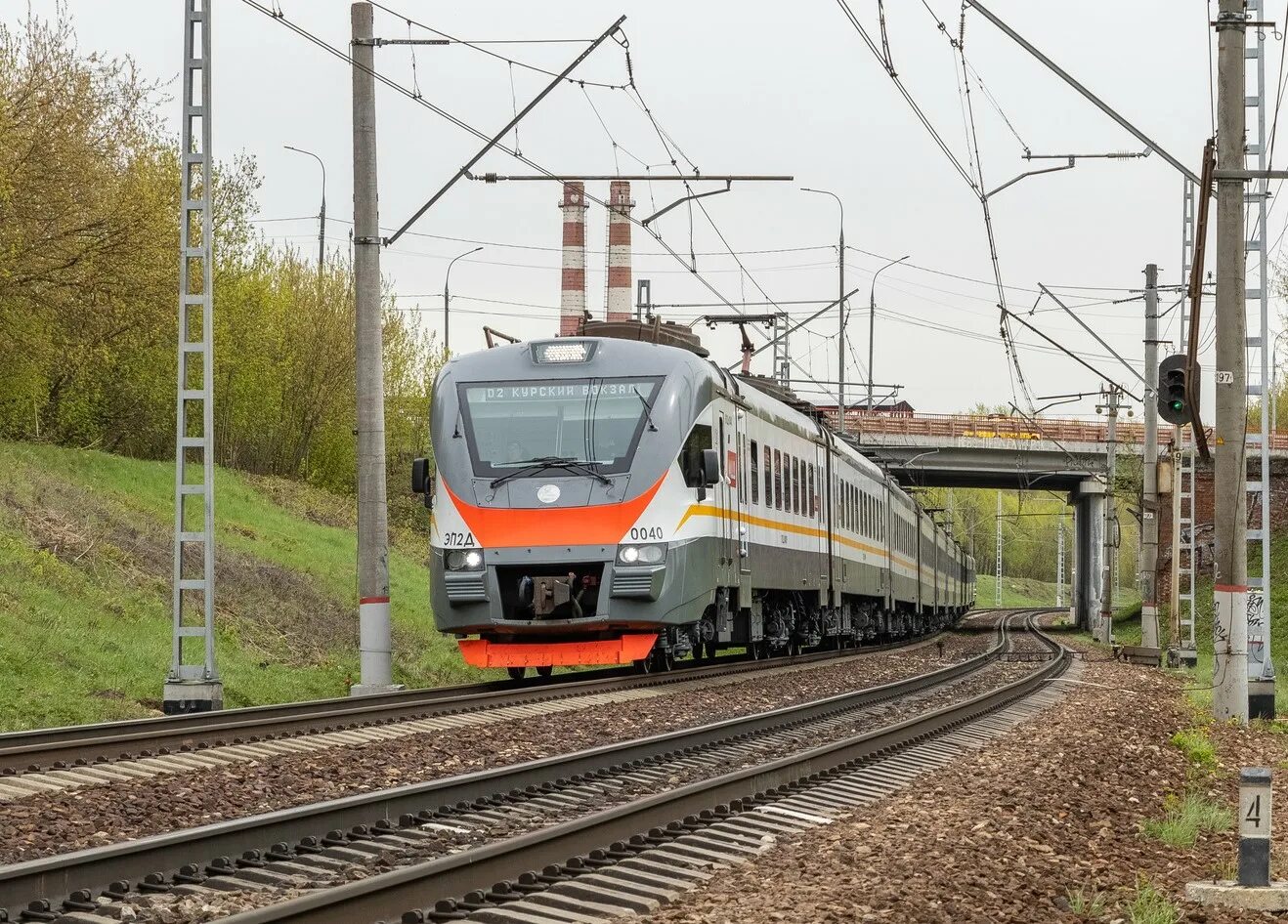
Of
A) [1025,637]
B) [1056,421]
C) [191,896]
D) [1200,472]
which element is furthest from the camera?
[1056,421]

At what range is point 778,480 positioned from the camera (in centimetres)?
2241

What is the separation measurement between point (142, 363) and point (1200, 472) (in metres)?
34.2

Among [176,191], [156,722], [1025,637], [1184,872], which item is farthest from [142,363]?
[1184,872]

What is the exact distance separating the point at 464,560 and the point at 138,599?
24.5 feet

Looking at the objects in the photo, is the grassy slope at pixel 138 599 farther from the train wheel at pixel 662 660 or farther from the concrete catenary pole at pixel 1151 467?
the concrete catenary pole at pixel 1151 467

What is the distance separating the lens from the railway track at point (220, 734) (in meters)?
10.1

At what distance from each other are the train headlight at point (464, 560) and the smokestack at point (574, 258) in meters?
40.9

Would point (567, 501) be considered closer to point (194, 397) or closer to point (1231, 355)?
point (194, 397)

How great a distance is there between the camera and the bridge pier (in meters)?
59.6

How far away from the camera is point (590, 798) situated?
31.9ft

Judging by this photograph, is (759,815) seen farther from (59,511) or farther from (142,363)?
(142,363)

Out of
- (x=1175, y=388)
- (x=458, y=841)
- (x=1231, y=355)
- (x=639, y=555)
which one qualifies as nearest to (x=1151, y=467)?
(x=1175, y=388)

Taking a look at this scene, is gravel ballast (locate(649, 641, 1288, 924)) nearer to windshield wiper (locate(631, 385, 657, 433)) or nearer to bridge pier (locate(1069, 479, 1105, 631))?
windshield wiper (locate(631, 385, 657, 433))

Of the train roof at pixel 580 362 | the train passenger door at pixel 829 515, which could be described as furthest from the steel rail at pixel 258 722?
the train passenger door at pixel 829 515
